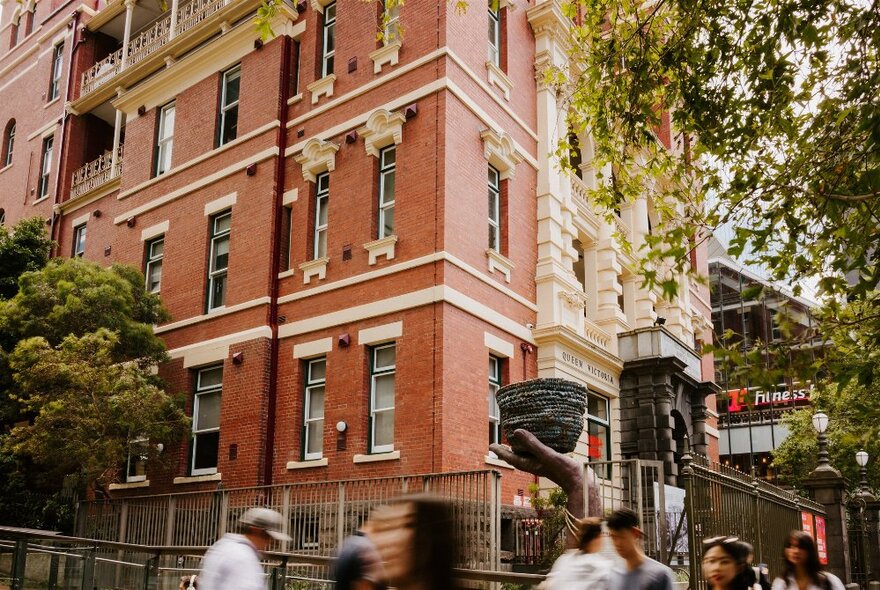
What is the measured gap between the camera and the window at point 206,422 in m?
19.6

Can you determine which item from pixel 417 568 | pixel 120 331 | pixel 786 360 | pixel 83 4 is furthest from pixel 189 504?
pixel 83 4

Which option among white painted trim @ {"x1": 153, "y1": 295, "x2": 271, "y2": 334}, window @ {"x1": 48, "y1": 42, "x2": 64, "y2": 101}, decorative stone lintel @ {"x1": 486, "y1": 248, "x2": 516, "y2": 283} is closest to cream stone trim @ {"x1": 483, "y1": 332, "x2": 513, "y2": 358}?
decorative stone lintel @ {"x1": 486, "y1": 248, "x2": 516, "y2": 283}

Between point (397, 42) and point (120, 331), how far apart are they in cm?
856

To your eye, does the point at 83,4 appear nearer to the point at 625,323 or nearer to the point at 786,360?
the point at 625,323

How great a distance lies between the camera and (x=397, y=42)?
61.3 feet

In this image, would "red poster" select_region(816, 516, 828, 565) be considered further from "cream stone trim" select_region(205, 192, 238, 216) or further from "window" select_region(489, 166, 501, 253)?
"cream stone trim" select_region(205, 192, 238, 216)

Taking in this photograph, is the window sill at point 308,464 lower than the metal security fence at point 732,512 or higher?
higher

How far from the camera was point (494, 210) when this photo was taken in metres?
19.2

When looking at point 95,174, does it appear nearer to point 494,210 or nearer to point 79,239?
point 79,239

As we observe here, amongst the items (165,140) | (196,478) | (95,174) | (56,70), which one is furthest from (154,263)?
(56,70)

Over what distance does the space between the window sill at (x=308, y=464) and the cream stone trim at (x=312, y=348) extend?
220 cm

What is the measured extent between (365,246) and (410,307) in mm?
1840

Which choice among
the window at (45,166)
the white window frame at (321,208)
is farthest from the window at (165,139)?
the window at (45,166)

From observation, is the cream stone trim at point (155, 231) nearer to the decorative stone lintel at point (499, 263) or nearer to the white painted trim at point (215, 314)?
the white painted trim at point (215, 314)
